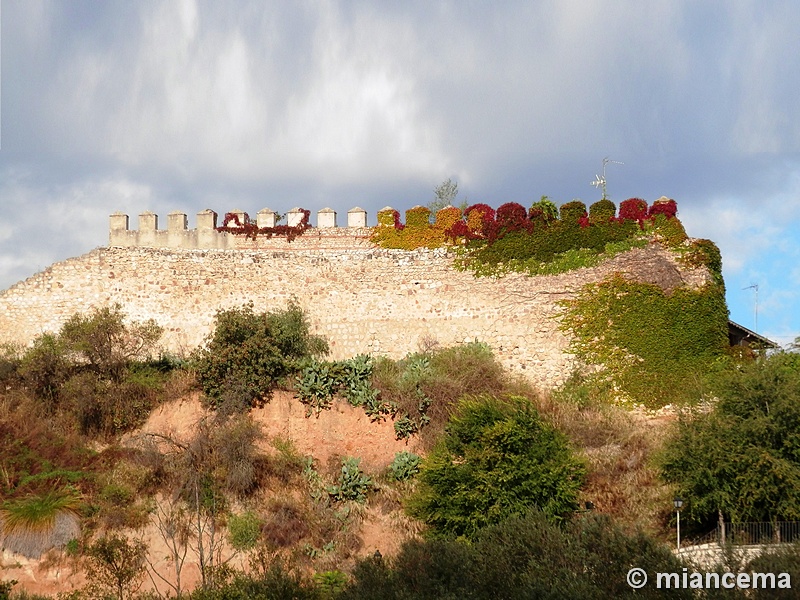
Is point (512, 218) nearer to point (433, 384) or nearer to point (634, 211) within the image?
point (634, 211)

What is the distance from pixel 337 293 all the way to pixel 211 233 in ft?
14.7

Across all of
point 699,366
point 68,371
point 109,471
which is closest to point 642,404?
point 699,366

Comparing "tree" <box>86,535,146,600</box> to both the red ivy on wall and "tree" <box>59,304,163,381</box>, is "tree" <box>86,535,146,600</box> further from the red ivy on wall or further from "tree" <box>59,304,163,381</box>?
the red ivy on wall

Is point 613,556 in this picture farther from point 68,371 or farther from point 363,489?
point 68,371

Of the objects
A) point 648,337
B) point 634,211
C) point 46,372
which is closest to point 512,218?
point 634,211

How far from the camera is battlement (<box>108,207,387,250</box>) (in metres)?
24.7

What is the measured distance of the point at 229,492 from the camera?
1903 cm

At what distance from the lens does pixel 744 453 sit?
15.6 m

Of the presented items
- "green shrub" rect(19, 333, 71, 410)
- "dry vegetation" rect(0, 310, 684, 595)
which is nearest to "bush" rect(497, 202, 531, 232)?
"dry vegetation" rect(0, 310, 684, 595)

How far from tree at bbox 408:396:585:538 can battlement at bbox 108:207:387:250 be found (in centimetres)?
928

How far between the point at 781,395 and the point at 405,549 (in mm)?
8060

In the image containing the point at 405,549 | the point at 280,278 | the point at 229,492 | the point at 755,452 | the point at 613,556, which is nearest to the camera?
the point at 613,556

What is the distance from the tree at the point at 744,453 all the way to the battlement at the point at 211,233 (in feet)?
39.7

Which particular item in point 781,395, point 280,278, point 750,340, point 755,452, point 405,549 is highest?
point 280,278
